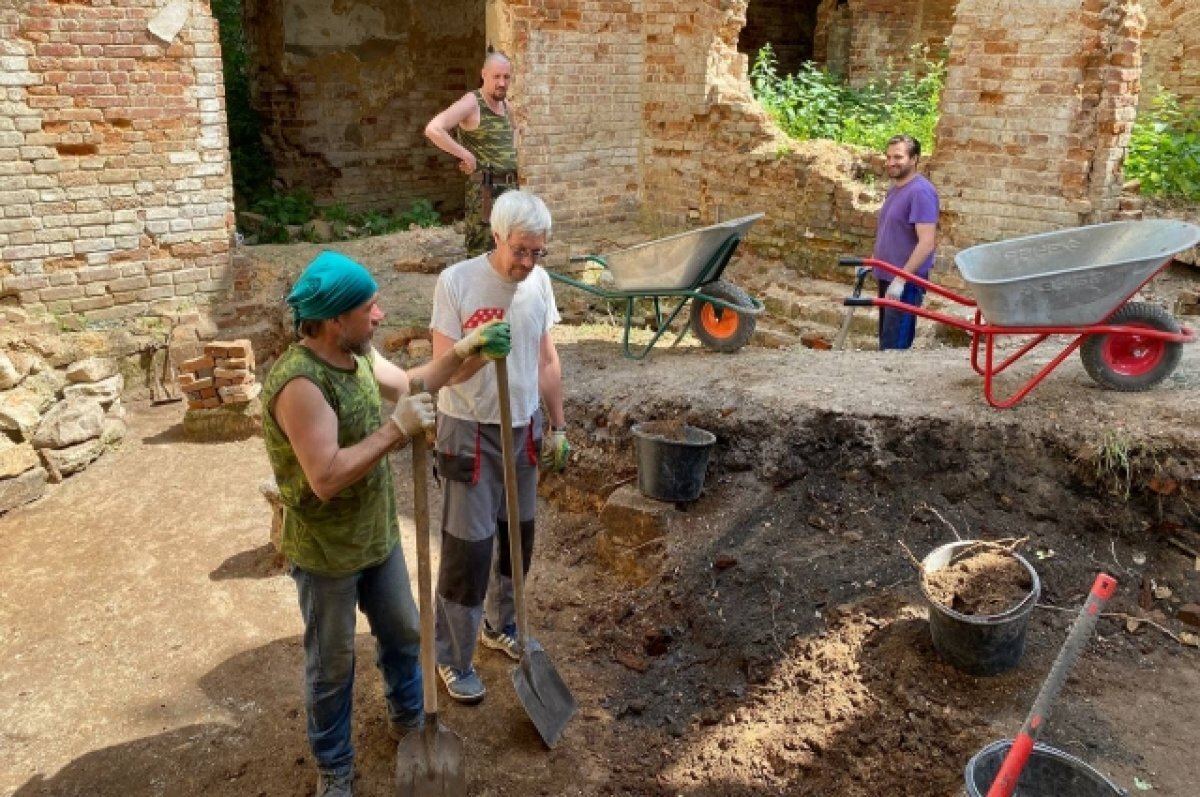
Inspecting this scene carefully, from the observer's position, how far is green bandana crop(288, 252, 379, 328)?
2.54 meters

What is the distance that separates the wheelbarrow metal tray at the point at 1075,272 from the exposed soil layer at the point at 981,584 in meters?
1.35

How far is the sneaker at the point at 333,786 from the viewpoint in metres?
3.01

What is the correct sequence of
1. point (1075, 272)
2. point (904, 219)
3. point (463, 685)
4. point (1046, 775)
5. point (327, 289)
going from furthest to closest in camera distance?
point (904, 219) < point (1075, 272) < point (463, 685) < point (1046, 775) < point (327, 289)

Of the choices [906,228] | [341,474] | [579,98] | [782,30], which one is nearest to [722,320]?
[906,228]

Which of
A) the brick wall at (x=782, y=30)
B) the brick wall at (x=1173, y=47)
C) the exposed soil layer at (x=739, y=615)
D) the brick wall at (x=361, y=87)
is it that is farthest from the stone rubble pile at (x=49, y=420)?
the brick wall at (x=782, y=30)

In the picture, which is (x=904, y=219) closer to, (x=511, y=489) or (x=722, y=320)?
(x=722, y=320)

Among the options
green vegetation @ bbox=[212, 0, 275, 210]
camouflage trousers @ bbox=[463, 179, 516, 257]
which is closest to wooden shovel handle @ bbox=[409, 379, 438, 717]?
camouflage trousers @ bbox=[463, 179, 516, 257]

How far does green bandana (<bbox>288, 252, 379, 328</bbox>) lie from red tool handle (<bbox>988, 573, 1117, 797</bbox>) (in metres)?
1.97

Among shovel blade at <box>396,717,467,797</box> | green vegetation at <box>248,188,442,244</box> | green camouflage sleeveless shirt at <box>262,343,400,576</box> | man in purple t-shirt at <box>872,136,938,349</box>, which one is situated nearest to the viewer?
green camouflage sleeveless shirt at <box>262,343,400,576</box>

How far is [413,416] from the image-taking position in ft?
8.46

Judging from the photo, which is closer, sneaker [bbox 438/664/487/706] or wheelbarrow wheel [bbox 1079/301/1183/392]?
sneaker [bbox 438/664/487/706]

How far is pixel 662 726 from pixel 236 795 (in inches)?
60.1

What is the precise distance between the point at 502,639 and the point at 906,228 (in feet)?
12.0

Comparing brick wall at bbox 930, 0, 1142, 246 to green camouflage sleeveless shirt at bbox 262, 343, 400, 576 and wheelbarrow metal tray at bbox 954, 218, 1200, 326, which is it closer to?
wheelbarrow metal tray at bbox 954, 218, 1200, 326
